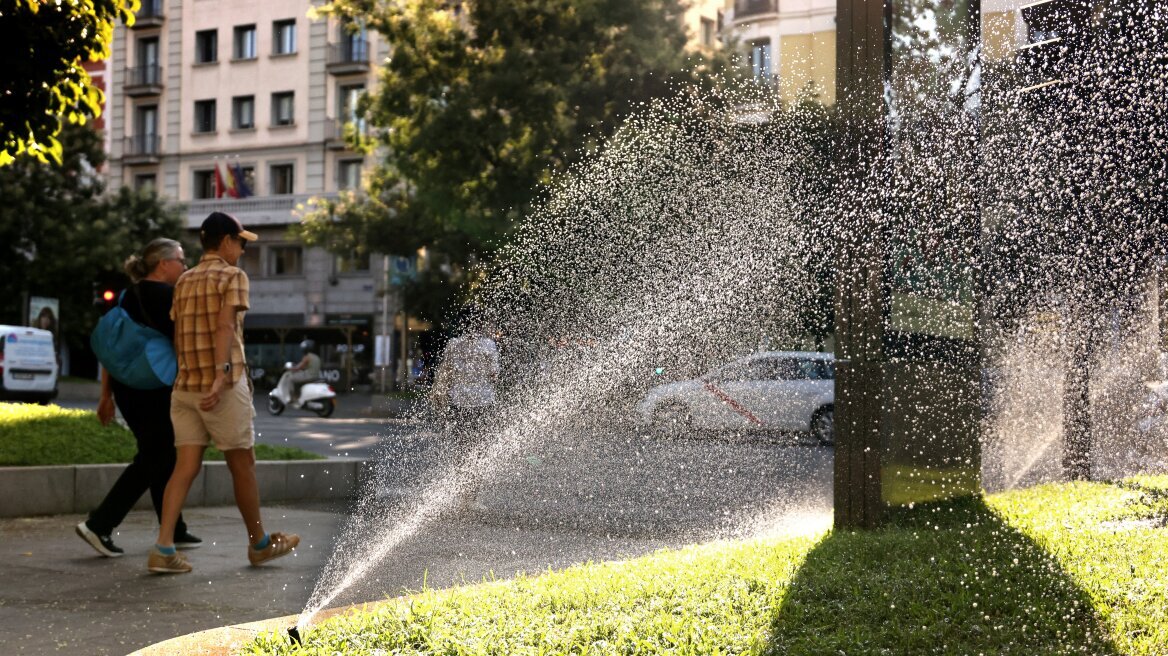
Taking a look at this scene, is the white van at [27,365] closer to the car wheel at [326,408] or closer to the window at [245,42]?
the car wheel at [326,408]

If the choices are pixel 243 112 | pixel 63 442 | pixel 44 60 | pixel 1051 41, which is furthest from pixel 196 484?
pixel 243 112

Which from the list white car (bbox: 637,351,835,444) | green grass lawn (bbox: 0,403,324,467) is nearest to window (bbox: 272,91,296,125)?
white car (bbox: 637,351,835,444)

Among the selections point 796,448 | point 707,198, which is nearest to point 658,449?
point 796,448

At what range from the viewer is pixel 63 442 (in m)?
8.79

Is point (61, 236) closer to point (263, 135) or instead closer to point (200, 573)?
point (263, 135)

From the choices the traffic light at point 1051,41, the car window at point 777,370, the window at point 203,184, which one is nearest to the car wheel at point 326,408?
the car window at point 777,370

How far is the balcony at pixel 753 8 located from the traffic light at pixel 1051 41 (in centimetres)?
2523

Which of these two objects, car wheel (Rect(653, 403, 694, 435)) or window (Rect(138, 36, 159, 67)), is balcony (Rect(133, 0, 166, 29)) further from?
car wheel (Rect(653, 403, 694, 435))

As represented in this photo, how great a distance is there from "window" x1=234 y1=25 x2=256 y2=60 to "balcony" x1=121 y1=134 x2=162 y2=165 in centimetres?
461

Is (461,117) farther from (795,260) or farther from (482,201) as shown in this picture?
(795,260)

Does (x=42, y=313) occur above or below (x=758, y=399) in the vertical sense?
above

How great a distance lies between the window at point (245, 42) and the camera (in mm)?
45031

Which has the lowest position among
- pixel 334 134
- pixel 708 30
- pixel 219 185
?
pixel 219 185

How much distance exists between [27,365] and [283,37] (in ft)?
80.8
